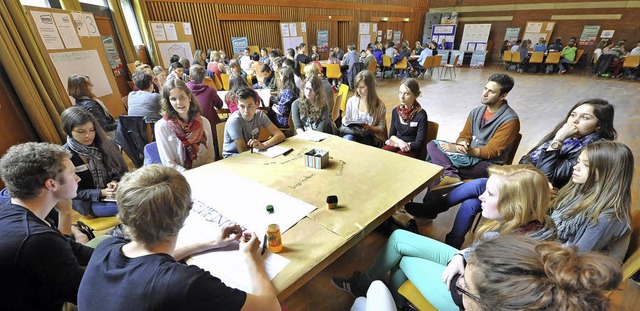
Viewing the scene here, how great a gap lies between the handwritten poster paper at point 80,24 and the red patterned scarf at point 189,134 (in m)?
3.97

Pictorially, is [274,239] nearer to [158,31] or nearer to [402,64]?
[158,31]

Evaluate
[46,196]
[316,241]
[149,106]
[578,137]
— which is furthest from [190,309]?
[149,106]

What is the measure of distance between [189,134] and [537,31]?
16.4 m

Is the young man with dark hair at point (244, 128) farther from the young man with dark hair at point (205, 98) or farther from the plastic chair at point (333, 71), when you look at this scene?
the plastic chair at point (333, 71)

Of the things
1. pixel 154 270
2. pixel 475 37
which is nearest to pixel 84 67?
pixel 154 270

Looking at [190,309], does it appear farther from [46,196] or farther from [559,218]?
[559,218]

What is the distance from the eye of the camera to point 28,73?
134 inches

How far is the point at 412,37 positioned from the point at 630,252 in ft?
57.0

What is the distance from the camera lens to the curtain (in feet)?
10.4

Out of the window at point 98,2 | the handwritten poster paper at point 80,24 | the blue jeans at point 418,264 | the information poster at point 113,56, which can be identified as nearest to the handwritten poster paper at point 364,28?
the window at point 98,2

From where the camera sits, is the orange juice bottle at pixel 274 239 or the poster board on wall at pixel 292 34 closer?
the orange juice bottle at pixel 274 239

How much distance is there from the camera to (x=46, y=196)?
1.25 meters

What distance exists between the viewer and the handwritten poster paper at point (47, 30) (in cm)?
364

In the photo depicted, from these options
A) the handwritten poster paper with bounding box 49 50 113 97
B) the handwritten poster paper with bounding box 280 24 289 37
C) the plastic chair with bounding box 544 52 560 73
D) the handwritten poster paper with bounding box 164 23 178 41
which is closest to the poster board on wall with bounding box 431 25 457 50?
the plastic chair with bounding box 544 52 560 73
